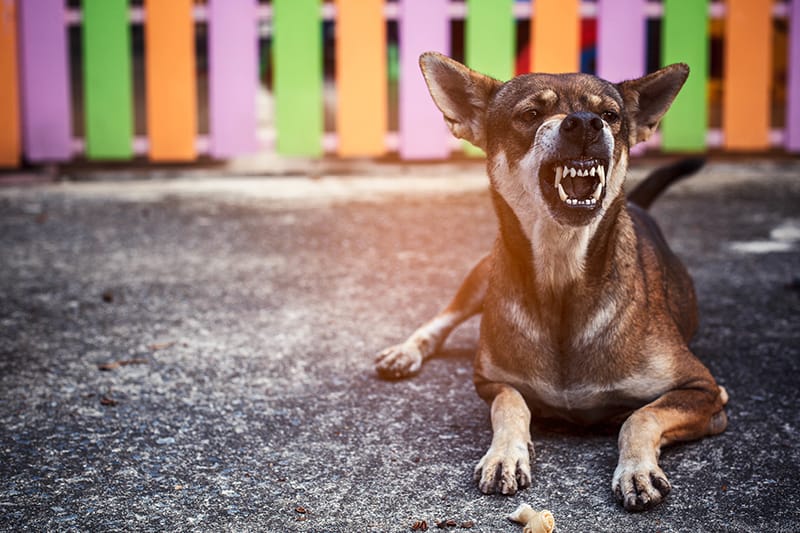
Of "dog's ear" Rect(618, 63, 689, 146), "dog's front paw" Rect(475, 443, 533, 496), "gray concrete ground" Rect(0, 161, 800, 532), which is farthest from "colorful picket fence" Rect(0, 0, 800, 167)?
"dog's front paw" Rect(475, 443, 533, 496)

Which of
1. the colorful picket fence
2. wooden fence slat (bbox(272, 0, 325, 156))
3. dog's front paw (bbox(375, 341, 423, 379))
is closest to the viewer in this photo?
dog's front paw (bbox(375, 341, 423, 379))

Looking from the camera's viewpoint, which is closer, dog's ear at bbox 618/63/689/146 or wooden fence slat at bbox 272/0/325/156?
dog's ear at bbox 618/63/689/146

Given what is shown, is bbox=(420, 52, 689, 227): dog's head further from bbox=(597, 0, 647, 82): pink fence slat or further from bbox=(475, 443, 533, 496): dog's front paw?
bbox=(597, 0, 647, 82): pink fence slat

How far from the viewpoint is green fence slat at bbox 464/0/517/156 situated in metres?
8.52

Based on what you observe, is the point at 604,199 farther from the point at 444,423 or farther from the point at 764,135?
the point at 764,135

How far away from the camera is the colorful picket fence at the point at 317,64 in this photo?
8.48m

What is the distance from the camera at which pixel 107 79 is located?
8.64m

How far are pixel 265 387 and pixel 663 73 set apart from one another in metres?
1.79

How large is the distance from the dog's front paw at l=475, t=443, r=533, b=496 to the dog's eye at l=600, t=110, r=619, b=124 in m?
1.09

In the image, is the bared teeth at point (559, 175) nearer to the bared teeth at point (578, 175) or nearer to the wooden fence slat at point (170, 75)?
the bared teeth at point (578, 175)

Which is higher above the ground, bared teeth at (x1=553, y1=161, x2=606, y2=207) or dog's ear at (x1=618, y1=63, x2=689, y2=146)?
dog's ear at (x1=618, y1=63, x2=689, y2=146)

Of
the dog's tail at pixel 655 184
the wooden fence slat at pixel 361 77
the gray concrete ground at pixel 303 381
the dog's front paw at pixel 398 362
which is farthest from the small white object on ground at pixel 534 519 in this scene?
the wooden fence slat at pixel 361 77

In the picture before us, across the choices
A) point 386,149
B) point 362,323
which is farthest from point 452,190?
point 362,323

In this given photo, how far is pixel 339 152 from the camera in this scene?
8820 mm
